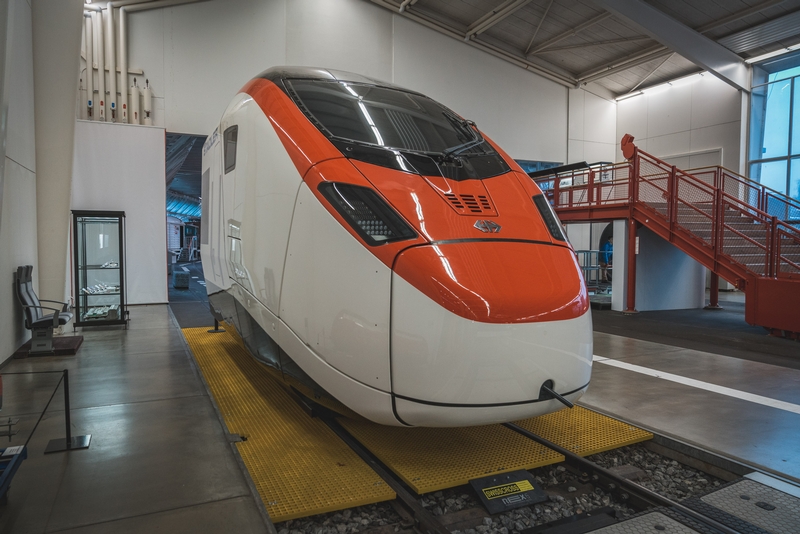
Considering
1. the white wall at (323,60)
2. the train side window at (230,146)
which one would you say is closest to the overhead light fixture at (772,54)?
the white wall at (323,60)

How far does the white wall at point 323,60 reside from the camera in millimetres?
11438

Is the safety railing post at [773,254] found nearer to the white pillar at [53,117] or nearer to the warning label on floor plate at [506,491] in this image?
the warning label on floor plate at [506,491]

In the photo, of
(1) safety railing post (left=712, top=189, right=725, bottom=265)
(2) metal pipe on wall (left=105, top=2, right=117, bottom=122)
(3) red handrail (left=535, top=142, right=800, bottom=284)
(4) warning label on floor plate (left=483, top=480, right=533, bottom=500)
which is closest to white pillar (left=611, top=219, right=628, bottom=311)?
(3) red handrail (left=535, top=142, right=800, bottom=284)

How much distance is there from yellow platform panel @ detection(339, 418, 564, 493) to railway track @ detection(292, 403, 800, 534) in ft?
0.33

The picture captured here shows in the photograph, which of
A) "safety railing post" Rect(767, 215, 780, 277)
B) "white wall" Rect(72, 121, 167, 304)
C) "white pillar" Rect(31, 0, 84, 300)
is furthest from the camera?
A: "white wall" Rect(72, 121, 167, 304)

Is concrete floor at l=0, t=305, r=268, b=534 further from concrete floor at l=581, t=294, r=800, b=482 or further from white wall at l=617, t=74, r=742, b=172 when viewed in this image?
white wall at l=617, t=74, r=742, b=172

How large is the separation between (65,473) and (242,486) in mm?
1059

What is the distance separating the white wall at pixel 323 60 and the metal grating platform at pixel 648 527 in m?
11.7

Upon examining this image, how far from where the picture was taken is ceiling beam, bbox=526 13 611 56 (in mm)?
13837

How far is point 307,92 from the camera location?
3371mm

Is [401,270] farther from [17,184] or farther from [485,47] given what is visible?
[485,47]

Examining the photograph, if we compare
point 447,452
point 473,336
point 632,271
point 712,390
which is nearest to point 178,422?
point 447,452

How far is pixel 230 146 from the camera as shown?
13.1 ft

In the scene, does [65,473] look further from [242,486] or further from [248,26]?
[248,26]
